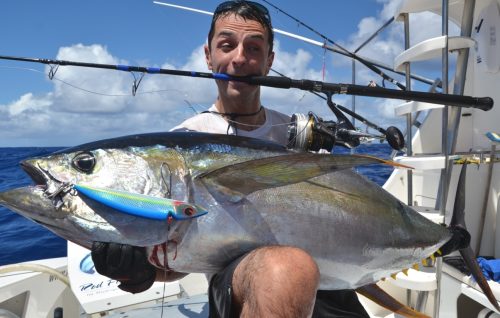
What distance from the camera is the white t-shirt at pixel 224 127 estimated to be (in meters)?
1.99

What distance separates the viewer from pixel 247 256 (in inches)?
47.7

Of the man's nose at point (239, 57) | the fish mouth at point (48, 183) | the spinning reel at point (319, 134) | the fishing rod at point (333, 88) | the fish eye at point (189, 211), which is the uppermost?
the man's nose at point (239, 57)

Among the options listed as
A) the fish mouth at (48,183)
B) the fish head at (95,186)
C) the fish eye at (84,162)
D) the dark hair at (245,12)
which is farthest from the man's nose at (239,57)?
the fish mouth at (48,183)

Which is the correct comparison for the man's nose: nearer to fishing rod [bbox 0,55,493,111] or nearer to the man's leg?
fishing rod [bbox 0,55,493,111]

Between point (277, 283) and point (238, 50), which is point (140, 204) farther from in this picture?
point (238, 50)

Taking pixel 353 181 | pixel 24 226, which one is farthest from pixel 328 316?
pixel 24 226

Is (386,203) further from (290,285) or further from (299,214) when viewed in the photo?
(290,285)

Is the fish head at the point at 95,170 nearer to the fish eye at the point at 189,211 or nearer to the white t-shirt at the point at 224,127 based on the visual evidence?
the fish eye at the point at 189,211

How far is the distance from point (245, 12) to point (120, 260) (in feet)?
4.64

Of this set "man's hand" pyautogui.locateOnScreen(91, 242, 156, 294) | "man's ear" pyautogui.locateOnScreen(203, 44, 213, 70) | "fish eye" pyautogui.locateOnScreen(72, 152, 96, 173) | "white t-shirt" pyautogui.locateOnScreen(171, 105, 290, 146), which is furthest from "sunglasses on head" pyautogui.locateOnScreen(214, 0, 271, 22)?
"man's hand" pyautogui.locateOnScreen(91, 242, 156, 294)

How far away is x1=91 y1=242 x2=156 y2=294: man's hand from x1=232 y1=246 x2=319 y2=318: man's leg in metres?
0.41

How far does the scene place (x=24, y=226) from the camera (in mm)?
7992

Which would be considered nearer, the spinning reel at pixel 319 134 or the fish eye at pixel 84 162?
the fish eye at pixel 84 162

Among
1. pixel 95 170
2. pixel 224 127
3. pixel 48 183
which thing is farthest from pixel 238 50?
pixel 48 183
